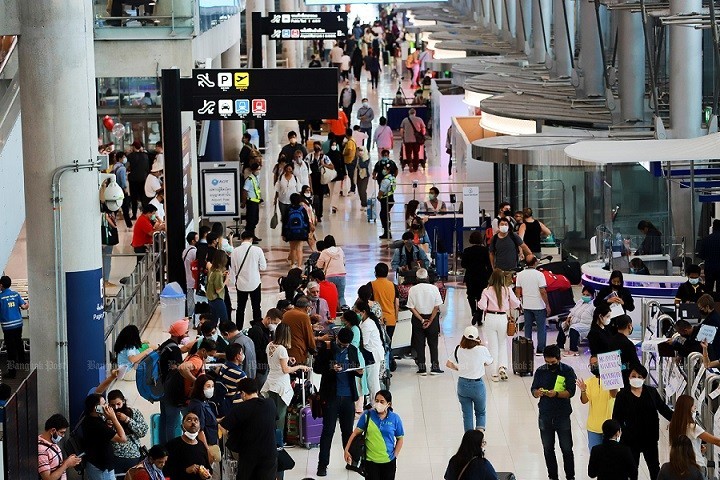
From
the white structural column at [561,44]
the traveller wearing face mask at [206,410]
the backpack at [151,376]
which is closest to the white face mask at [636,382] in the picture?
the traveller wearing face mask at [206,410]

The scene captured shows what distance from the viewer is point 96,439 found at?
1174 centimetres

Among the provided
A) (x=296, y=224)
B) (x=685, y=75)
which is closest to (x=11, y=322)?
(x=296, y=224)

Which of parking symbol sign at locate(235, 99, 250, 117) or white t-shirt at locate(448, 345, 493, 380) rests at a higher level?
parking symbol sign at locate(235, 99, 250, 117)

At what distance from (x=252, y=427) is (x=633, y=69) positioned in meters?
14.5

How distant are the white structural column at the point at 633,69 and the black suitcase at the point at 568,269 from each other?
444cm

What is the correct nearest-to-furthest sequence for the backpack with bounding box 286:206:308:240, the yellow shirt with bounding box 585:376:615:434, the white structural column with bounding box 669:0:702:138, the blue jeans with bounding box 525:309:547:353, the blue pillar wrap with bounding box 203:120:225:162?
the yellow shirt with bounding box 585:376:615:434, the blue jeans with bounding box 525:309:547:353, the white structural column with bounding box 669:0:702:138, the backpack with bounding box 286:206:308:240, the blue pillar wrap with bounding box 203:120:225:162

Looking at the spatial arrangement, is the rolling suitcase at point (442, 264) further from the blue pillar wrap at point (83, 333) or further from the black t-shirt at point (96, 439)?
the black t-shirt at point (96, 439)

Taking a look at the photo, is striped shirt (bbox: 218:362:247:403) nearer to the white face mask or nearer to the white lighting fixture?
the white face mask

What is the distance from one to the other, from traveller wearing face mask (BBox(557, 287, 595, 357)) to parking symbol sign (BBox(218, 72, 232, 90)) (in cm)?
504

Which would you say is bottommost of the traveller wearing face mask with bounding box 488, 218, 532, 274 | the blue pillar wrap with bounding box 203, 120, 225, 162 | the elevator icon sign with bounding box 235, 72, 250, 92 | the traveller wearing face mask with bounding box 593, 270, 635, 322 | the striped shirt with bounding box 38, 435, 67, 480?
the striped shirt with bounding box 38, 435, 67, 480

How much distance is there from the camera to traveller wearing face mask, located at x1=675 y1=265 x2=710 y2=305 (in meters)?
16.3

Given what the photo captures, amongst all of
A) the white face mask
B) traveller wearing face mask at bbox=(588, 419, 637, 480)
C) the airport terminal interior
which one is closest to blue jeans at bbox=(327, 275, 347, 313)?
the airport terminal interior

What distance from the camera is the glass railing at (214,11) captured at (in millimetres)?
23703

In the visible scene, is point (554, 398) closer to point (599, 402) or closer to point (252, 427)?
point (599, 402)
